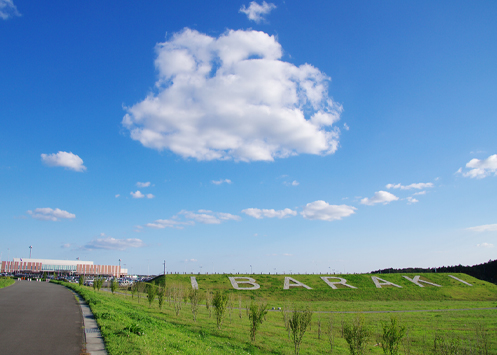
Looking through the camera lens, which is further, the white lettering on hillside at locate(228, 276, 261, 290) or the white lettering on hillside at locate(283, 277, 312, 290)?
the white lettering on hillside at locate(283, 277, 312, 290)

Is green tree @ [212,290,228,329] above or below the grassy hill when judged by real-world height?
above

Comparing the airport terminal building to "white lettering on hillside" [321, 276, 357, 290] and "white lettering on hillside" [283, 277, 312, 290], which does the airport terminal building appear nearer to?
"white lettering on hillside" [283, 277, 312, 290]

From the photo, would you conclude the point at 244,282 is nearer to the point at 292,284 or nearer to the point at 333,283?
the point at 292,284

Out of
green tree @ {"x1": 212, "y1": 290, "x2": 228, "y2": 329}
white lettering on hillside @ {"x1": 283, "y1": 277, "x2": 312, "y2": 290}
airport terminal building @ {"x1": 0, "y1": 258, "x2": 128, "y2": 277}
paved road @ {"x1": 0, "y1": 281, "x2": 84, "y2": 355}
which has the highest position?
paved road @ {"x1": 0, "y1": 281, "x2": 84, "y2": 355}

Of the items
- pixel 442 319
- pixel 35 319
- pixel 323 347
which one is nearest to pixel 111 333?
pixel 35 319

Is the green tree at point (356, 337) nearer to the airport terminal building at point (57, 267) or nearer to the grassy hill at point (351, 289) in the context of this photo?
the grassy hill at point (351, 289)

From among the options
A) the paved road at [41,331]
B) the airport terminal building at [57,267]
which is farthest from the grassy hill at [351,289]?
the airport terminal building at [57,267]

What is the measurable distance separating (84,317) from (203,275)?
267 feet

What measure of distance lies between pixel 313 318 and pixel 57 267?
16778 cm

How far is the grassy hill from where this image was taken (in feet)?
260

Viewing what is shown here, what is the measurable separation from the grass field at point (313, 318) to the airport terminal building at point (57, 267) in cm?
9996

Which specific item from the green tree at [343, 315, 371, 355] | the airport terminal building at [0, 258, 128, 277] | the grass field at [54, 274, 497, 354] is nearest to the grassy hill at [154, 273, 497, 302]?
the grass field at [54, 274, 497, 354]

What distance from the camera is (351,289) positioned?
3376 inches

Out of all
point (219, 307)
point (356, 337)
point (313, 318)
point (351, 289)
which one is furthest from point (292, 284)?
point (356, 337)
